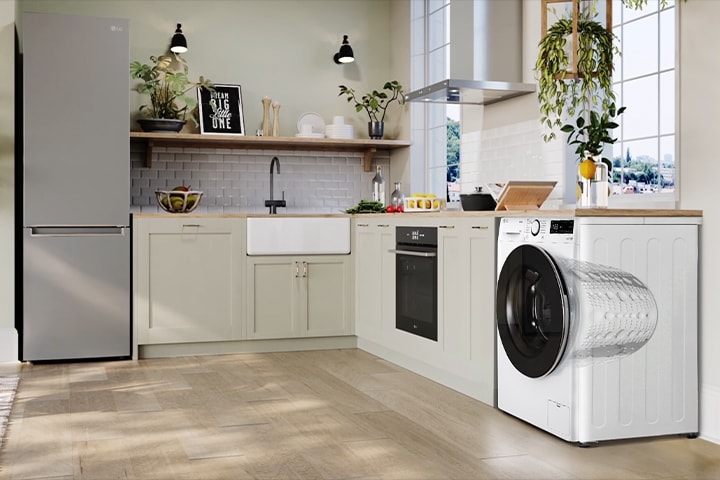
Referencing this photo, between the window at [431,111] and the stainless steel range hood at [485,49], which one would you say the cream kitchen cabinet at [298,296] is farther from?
the stainless steel range hood at [485,49]

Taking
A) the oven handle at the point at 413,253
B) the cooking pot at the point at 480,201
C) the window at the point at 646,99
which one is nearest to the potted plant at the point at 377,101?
the oven handle at the point at 413,253

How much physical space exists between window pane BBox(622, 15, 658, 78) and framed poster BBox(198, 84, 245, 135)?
284cm

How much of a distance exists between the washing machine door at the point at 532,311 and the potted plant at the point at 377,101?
9.16 ft

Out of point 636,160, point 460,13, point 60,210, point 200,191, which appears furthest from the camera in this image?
point 200,191

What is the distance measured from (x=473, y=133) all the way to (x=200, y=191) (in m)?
1.92

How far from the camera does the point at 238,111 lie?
19.9 feet

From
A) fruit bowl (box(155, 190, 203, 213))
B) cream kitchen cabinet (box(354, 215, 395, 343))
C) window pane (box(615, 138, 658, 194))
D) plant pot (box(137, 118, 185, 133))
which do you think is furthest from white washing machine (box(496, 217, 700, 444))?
plant pot (box(137, 118, 185, 133))

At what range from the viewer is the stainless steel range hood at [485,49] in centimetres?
468

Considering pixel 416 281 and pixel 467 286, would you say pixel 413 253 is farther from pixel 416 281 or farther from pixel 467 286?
pixel 467 286

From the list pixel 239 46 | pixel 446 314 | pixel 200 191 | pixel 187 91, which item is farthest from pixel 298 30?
pixel 446 314

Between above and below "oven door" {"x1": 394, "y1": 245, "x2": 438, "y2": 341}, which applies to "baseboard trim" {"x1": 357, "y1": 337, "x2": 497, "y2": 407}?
below

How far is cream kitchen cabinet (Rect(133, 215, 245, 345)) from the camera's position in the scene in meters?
5.29

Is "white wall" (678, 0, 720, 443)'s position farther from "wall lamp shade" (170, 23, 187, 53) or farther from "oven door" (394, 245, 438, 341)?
"wall lamp shade" (170, 23, 187, 53)

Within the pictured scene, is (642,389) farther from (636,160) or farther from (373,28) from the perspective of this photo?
(373,28)
